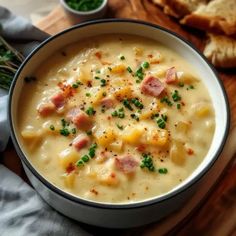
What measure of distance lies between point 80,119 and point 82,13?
1.10m

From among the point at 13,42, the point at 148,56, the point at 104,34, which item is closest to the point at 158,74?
the point at 148,56

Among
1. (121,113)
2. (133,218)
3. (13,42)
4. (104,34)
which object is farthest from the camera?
(13,42)

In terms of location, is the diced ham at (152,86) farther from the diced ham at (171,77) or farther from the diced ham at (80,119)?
the diced ham at (80,119)

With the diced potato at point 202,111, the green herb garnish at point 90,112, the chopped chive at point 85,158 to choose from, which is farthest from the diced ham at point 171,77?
the chopped chive at point 85,158

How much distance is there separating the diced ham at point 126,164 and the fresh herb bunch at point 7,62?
99cm

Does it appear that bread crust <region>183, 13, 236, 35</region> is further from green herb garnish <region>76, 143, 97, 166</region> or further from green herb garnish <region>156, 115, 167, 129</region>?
green herb garnish <region>76, 143, 97, 166</region>

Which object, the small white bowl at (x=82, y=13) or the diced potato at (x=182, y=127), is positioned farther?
the small white bowl at (x=82, y=13)

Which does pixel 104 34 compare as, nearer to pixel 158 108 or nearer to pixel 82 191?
pixel 158 108

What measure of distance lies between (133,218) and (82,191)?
28cm

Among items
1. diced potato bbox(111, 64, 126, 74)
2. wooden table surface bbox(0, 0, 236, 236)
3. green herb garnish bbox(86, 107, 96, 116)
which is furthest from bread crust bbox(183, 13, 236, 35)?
green herb garnish bbox(86, 107, 96, 116)

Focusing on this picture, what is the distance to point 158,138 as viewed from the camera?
8.27 ft

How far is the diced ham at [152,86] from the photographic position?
2.73 metres

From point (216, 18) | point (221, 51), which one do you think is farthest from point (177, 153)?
point (216, 18)

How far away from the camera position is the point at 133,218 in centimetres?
239
